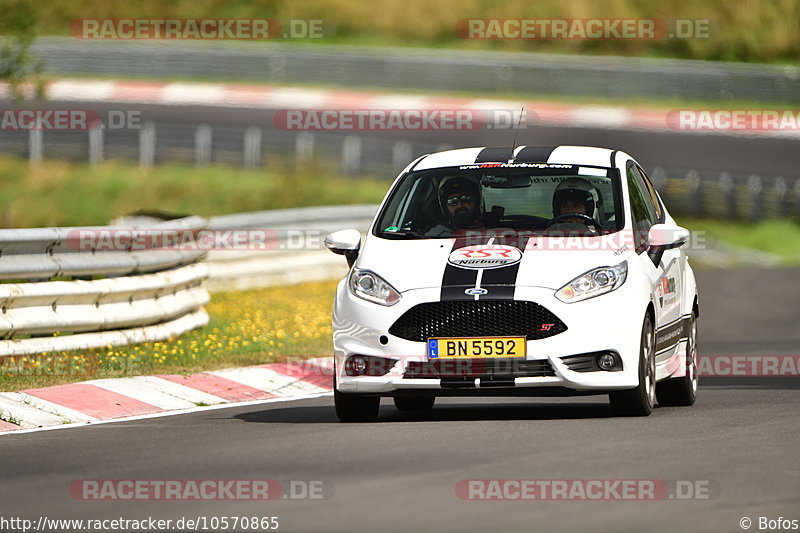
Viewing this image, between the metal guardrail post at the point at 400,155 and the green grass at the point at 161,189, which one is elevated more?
the metal guardrail post at the point at 400,155

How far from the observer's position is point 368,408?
10.9 metres

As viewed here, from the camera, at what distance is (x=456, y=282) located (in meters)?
10.3

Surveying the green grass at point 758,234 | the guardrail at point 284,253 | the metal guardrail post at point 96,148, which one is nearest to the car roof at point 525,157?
the guardrail at point 284,253

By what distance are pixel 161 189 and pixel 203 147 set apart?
218 centimetres

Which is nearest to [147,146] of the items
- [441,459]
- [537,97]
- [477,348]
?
[537,97]

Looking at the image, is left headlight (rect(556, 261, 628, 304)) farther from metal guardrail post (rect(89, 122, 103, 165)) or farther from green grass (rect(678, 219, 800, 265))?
metal guardrail post (rect(89, 122, 103, 165))

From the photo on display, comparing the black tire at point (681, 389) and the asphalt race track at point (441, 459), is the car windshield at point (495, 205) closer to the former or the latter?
the asphalt race track at point (441, 459)

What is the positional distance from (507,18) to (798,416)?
134 feet

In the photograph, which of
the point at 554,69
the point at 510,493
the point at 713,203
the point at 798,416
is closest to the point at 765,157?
the point at 713,203

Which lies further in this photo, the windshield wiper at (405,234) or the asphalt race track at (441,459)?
the windshield wiper at (405,234)

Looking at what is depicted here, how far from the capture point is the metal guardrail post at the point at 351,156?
32406 millimetres

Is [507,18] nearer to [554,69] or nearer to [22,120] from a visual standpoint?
[554,69]

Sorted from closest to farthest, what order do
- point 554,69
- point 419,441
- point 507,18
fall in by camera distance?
point 419,441 < point 554,69 < point 507,18

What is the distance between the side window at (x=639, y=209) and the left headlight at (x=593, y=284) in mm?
418
